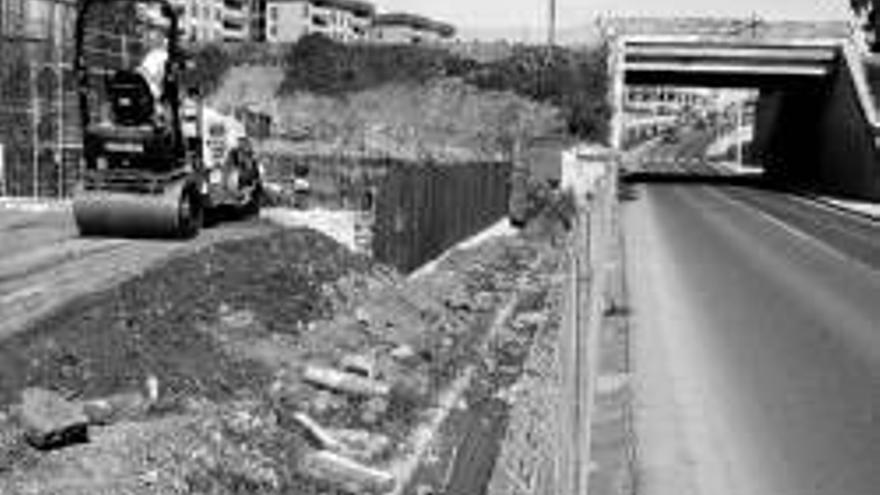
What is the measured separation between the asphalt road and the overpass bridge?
3484 centimetres

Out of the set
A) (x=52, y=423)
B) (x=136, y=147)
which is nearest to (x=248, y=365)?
(x=52, y=423)

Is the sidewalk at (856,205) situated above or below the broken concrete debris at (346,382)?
below

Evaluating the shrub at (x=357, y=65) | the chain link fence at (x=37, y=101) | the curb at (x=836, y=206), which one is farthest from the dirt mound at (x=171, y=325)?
the shrub at (x=357, y=65)

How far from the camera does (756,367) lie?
678 inches

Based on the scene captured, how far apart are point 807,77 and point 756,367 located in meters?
66.3

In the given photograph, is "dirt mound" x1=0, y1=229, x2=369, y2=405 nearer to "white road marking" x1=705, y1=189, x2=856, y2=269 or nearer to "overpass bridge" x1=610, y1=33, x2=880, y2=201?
"white road marking" x1=705, y1=189, x2=856, y2=269

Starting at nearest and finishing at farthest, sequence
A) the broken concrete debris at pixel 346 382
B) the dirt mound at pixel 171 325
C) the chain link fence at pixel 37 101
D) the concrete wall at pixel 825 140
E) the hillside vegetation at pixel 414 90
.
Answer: the dirt mound at pixel 171 325, the broken concrete debris at pixel 346 382, the chain link fence at pixel 37 101, the concrete wall at pixel 825 140, the hillside vegetation at pixel 414 90

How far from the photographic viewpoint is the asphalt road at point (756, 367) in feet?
41.0

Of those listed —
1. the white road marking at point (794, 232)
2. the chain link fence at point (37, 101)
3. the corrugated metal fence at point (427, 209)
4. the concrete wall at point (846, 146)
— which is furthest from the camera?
the concrete wall at point (846, 146)

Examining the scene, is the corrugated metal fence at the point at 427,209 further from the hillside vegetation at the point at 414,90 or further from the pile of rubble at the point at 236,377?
the hillside vegetation at the point at 414,90

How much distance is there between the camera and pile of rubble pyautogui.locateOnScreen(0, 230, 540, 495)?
11953 millimetres

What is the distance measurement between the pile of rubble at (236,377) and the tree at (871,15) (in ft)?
286

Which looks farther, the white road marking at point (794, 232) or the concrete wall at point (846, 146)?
the concrete wall at point (846, 146)

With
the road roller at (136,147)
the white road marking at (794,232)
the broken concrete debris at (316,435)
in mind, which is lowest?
the white road marking at (794,232)
